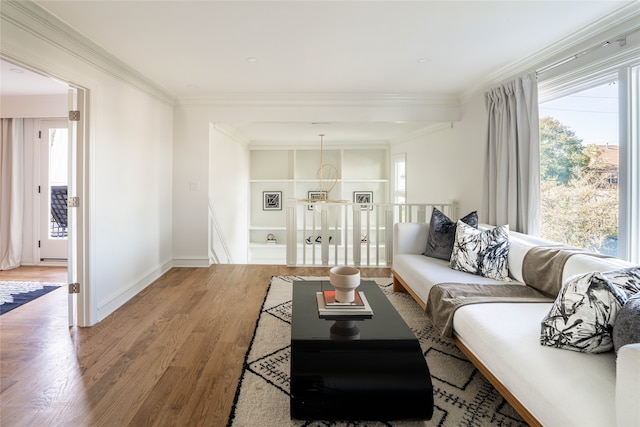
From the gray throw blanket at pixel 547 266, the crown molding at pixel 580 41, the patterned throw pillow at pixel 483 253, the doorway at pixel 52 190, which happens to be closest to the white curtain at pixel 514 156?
the crown molding at pixel 580 41

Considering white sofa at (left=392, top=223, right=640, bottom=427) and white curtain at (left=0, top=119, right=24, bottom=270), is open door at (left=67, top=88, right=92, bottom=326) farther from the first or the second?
white curtain at (left=0, top=119, right=24, bottom=270)

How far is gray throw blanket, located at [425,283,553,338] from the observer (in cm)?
210

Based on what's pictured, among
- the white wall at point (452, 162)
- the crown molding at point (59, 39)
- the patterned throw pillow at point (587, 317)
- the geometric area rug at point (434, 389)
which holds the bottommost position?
the geometric area rug at point (434, 389)

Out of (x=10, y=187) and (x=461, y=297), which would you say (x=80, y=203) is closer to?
(x=461, y=297)

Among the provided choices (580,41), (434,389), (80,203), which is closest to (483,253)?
(434,389)

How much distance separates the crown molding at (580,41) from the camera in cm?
226

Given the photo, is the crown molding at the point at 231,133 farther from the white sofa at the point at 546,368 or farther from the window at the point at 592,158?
the white sofa at the point at 546,368

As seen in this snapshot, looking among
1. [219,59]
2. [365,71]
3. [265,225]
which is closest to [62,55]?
[219,59]

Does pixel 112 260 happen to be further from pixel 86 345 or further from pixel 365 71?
pixel 365 71

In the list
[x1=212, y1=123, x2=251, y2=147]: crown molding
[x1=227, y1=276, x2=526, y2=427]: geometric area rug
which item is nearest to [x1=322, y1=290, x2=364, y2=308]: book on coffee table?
[x1=227, y1=276, x2=526, y2=427]: geometric area rug

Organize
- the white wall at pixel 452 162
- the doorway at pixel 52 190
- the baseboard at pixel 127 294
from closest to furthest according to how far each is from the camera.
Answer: the baseboard at pixel 127 294, the white wall at pixel 452 162, the doorway at pixel 52 190

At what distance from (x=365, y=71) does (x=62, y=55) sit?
265 cm

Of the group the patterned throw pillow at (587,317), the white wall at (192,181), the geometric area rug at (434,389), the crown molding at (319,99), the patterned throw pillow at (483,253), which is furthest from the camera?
the white wall at (192,181)

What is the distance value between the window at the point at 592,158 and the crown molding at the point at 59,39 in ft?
12.9
